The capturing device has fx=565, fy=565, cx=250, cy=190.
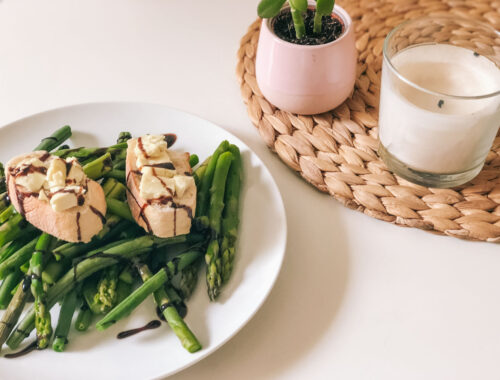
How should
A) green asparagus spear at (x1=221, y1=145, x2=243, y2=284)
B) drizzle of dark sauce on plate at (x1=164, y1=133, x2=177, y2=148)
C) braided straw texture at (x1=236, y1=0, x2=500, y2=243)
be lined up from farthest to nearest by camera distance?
drizzle of dark sauce on plate at (x1=164, y1=133, x2=177, y2=148)
braided straw texture at (x1=236, y1=0, x2=500, y2=243)
green asparagus spear at (x1=221, y1=145, x2=243, y2=284)

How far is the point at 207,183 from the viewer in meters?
1.07

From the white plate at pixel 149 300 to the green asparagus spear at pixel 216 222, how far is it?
3 cm

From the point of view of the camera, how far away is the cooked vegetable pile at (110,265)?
884 mm

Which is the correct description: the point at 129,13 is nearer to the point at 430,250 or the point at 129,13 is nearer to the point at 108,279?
the point at 108,279

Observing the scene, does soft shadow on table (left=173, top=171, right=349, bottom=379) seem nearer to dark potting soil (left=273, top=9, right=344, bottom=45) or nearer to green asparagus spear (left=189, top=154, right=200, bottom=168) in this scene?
green asparagus spear (left=189, top=154, right=200, bottom=168)

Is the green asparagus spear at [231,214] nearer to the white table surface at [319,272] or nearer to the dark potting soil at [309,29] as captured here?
the white table surface at [319,272]

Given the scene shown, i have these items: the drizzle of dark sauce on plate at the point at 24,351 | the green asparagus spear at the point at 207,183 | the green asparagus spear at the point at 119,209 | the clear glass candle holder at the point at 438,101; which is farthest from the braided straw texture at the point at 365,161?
the drizzle of dark sauce on plate at the point at 24,351

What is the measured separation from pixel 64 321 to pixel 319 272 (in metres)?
0.44

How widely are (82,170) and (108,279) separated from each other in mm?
194

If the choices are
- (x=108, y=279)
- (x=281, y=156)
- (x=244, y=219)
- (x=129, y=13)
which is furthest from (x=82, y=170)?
(x=129, y=13)

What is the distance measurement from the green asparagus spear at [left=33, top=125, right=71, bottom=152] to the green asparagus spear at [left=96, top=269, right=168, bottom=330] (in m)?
0.39

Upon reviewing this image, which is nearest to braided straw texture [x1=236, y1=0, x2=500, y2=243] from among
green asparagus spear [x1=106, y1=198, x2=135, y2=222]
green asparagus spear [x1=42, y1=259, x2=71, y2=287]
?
green asparagus spear [x1=106, y1=198, x2=135, y2=222]

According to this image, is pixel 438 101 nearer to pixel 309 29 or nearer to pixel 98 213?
pixel 309 29

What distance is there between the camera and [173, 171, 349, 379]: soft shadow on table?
0.90 meters
